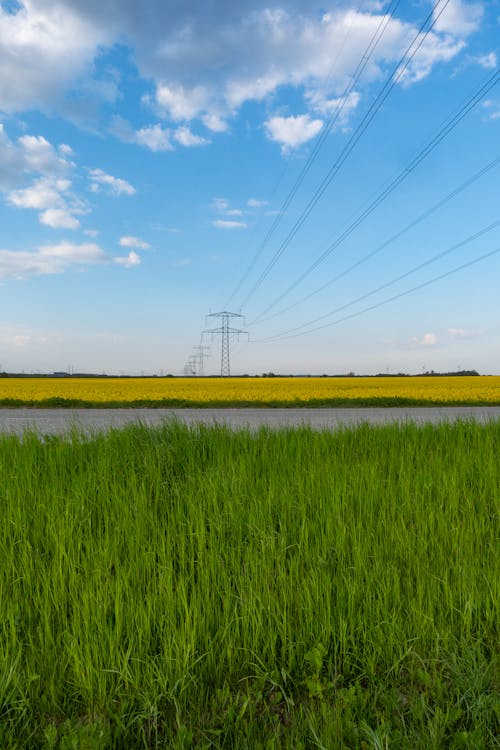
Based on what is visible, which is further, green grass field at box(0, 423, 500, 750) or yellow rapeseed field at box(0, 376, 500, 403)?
yellow rapeseed field at box(0, 376, 500, 403)

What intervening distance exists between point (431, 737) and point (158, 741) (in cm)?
102

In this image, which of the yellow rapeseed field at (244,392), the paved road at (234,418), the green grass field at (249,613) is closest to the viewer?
the green grass field at (249,613)

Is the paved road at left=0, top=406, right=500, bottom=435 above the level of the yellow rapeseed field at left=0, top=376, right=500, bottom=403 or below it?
below

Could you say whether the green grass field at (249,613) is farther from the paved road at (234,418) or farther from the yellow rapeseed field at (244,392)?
the yellow rapeseed field at (244,392)

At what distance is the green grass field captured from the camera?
5.94 feet

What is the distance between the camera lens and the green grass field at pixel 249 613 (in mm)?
1811

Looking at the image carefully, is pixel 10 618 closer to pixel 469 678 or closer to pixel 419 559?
pixel 469 678

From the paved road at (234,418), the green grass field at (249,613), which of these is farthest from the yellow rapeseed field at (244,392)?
the green grass field at (249,613)

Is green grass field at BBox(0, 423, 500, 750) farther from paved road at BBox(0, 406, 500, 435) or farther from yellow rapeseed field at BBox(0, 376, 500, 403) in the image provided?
yellow rapeseed field at BBox(0, 376, 500, 403)

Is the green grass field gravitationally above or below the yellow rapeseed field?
below

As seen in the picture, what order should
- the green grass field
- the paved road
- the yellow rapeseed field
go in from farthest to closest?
1. the yellow rapeseed field
2. the paved road
3. the green grass field

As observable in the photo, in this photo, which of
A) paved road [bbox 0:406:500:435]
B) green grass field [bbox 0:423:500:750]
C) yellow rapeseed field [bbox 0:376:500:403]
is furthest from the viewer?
yellow rapeseed field [bbox 0:376:500:403]


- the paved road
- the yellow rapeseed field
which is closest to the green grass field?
the paved road

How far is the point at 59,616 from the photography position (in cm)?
243
